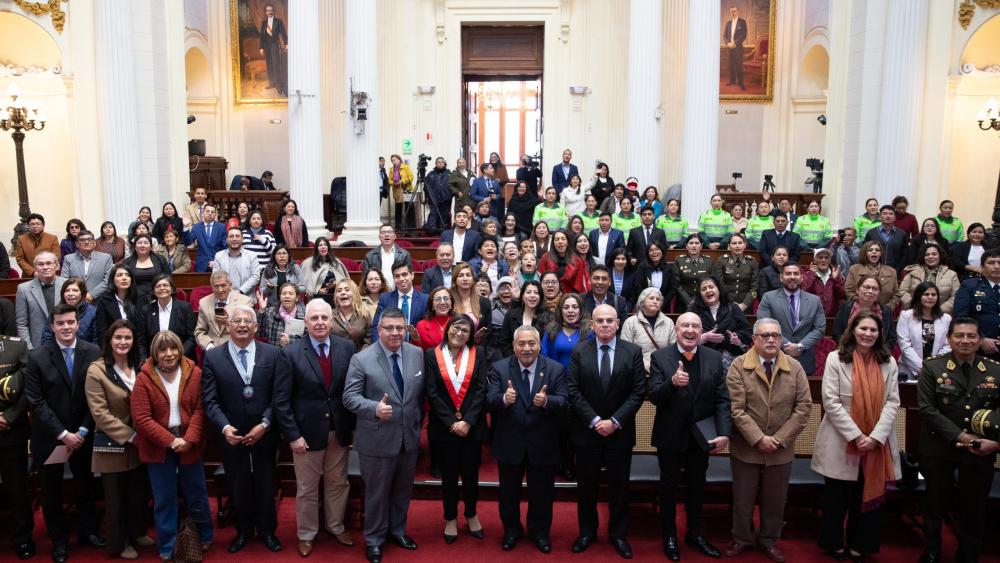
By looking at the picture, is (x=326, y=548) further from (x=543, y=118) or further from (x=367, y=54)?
(x=543, y=118)

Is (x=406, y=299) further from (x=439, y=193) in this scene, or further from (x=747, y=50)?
(x=747, y=50)

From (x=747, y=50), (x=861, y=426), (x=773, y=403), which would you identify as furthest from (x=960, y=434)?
(x=747, y=50)

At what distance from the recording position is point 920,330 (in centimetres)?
703

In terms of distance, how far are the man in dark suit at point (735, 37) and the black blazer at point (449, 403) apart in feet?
52.5

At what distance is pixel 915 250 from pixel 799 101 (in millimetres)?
10287

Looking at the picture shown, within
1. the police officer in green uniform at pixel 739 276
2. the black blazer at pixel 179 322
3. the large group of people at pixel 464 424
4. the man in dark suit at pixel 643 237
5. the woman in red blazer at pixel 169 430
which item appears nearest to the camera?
the woman in red blazer at pixel 169 430

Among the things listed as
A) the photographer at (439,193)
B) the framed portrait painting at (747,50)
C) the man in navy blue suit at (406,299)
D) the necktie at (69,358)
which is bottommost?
the necktie at (69,358)

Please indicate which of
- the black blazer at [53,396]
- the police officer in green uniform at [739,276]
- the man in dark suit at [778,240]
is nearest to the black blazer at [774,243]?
the man in dark suit at [778,240]

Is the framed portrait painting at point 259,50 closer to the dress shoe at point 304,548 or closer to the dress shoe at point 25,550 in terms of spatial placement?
the dress shoe at point 25,550

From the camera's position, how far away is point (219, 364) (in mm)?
5371

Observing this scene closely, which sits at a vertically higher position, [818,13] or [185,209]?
[818,13]

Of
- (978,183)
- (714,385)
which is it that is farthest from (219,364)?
(978,183)

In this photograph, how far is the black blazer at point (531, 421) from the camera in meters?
5.59

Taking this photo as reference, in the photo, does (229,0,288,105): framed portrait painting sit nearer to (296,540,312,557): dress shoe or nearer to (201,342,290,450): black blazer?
(201,342,290,450): black blazer
